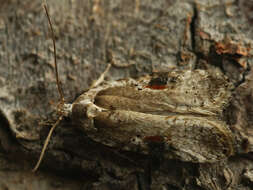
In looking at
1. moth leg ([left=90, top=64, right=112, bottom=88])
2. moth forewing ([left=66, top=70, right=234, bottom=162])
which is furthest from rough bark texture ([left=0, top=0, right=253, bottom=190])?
moth forewing ([left=66, top=70, right=234, bottom=162])

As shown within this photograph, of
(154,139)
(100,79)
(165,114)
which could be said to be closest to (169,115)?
(165,114)

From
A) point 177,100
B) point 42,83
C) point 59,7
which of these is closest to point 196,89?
point 177,100

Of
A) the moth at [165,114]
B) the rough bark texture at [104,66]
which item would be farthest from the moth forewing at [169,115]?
the rough bark texture at [104,66]

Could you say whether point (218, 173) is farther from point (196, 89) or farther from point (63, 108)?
point (63, 108)

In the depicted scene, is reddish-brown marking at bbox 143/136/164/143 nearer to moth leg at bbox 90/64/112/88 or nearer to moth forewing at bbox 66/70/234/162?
moth forewing at bbox 66/70/234/162

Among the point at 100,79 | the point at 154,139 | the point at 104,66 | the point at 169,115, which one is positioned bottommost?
the point at 154,139

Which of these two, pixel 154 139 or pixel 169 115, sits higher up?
pixel 169 115

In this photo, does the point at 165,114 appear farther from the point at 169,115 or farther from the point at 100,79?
the point at 100,79
